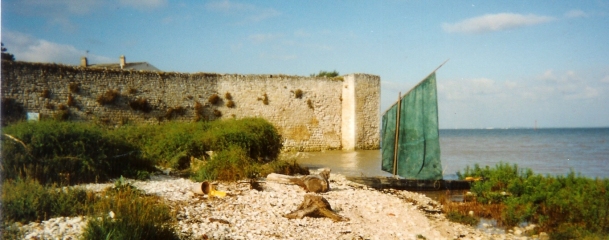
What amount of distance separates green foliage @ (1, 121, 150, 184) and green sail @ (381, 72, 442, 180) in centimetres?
→ 630

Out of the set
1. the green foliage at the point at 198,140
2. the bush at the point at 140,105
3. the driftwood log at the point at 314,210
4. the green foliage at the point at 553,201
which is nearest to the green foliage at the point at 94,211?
the driftwood log at the point at 314,210

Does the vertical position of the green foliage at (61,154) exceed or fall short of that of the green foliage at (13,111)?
it falls short

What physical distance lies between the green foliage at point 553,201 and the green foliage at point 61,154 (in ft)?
25.4

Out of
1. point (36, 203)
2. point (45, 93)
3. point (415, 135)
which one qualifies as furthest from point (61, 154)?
point (45, 93)

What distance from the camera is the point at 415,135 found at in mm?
10688

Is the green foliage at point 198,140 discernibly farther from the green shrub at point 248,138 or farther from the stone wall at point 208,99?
the stone wall at point 208,99

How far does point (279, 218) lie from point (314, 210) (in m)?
0.60

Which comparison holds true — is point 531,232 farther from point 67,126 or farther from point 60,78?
point 60,78

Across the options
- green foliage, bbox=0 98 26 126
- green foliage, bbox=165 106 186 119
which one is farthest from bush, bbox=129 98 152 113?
green foliage, bbox=0 98 26 126

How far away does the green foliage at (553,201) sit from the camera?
6.84 metres

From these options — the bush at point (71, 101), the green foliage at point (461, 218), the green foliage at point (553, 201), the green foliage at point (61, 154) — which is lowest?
the green foliage at point (461, 218)

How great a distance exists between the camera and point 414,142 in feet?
35.4

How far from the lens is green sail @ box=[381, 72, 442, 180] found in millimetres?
10328

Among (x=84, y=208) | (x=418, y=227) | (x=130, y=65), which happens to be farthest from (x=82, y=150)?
(x=130, y=65)
